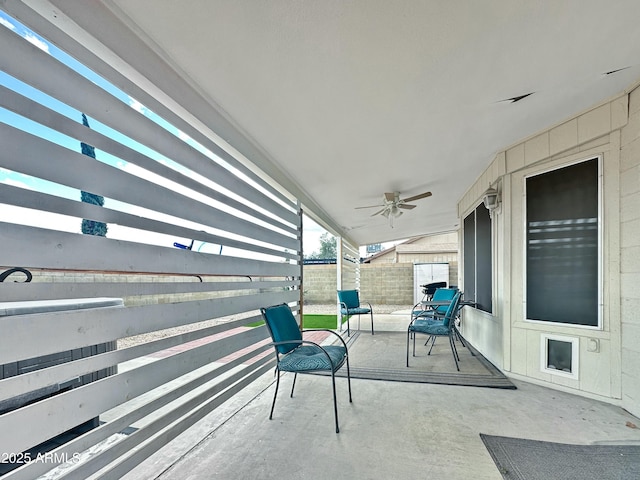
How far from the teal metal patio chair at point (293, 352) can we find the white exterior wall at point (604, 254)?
198cm

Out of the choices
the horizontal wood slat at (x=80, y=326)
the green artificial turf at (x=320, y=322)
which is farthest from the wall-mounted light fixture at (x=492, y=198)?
the green artificial turf at (x=320, y=322)

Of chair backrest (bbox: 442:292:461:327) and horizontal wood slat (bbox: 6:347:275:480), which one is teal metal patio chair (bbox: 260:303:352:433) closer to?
horizontal wood slat (bbox: 6:347:275:480)

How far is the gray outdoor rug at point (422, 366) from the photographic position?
10.5 feet

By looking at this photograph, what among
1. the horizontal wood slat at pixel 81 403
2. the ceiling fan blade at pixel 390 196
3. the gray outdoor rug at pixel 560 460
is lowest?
the gray outdoor rug at pixel 560 460

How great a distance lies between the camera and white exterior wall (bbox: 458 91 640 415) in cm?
247

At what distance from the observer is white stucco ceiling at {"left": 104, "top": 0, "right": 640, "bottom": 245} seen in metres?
1.51

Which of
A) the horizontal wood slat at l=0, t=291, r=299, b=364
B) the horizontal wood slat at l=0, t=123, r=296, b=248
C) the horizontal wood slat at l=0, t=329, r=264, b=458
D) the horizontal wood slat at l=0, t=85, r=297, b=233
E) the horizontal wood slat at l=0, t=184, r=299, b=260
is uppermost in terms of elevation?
the horizontal wood slat at l=0, t=85, r=297, b=233

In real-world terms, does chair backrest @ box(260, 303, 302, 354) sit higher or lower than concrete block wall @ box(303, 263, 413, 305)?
higher

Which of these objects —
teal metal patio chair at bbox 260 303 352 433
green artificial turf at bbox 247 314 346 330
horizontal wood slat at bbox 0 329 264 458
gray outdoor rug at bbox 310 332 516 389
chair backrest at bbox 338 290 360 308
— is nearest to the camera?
horizontal wood slat at bbox 0 329 264 458

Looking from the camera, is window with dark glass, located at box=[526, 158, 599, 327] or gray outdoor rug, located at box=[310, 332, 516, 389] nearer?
window with dark glass, located at box=[526, 158, 599, 327]

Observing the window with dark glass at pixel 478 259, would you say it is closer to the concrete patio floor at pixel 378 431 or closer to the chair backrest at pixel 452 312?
the chair backrest at pixel 452 312

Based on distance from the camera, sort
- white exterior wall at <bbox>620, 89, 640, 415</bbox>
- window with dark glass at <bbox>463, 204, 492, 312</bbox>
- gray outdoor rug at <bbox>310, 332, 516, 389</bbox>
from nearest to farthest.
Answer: white exterior wall at <bbox>620, 89, 640, 415</bbox> < gray outdoor rug at <bbox>310, 332, 516, 389</bbox> < window with dark glass at <bbox>463, 204, 492, 312</bbox>

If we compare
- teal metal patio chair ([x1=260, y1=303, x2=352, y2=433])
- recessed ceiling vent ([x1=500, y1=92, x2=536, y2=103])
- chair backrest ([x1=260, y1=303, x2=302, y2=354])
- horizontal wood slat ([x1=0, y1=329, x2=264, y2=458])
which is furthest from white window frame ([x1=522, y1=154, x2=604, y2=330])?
horizontal wood slat ([x1=0, y1=329, x2=264, y2=458])

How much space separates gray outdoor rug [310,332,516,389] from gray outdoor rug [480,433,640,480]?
1.04 meters
